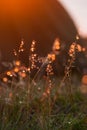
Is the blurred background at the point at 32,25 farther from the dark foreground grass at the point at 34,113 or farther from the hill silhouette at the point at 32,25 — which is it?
the dark foreground grass at the point at 34,113

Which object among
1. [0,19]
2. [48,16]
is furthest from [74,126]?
[48,16]

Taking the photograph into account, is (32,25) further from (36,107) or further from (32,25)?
(36,107)

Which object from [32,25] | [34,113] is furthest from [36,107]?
[32,25]

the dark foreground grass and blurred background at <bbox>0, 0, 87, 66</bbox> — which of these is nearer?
the dark foreground grass

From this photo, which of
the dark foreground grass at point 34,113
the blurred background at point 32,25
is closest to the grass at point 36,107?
the dark foreground grass at point 34,113

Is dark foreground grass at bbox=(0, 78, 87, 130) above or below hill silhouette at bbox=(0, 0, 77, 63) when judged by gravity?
below

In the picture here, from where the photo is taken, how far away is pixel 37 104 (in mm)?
4848

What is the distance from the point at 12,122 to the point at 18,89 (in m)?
0.99

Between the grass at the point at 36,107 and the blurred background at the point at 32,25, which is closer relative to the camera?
the grass at the point at 36,107

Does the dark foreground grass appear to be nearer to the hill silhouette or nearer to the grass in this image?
the grass

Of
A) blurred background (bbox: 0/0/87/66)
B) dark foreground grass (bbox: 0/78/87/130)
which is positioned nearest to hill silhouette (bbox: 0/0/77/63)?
blurred background (bbox: 0/0/87/66)

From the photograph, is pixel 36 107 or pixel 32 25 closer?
pixel 36 107

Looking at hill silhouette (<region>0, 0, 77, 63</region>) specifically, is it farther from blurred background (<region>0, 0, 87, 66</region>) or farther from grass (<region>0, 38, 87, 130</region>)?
grass (<region>0, 38, 87, 130</region>)

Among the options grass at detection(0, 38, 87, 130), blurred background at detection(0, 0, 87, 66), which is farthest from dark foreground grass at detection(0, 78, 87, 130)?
blurred background at detection(0, 0, 87, 66)
